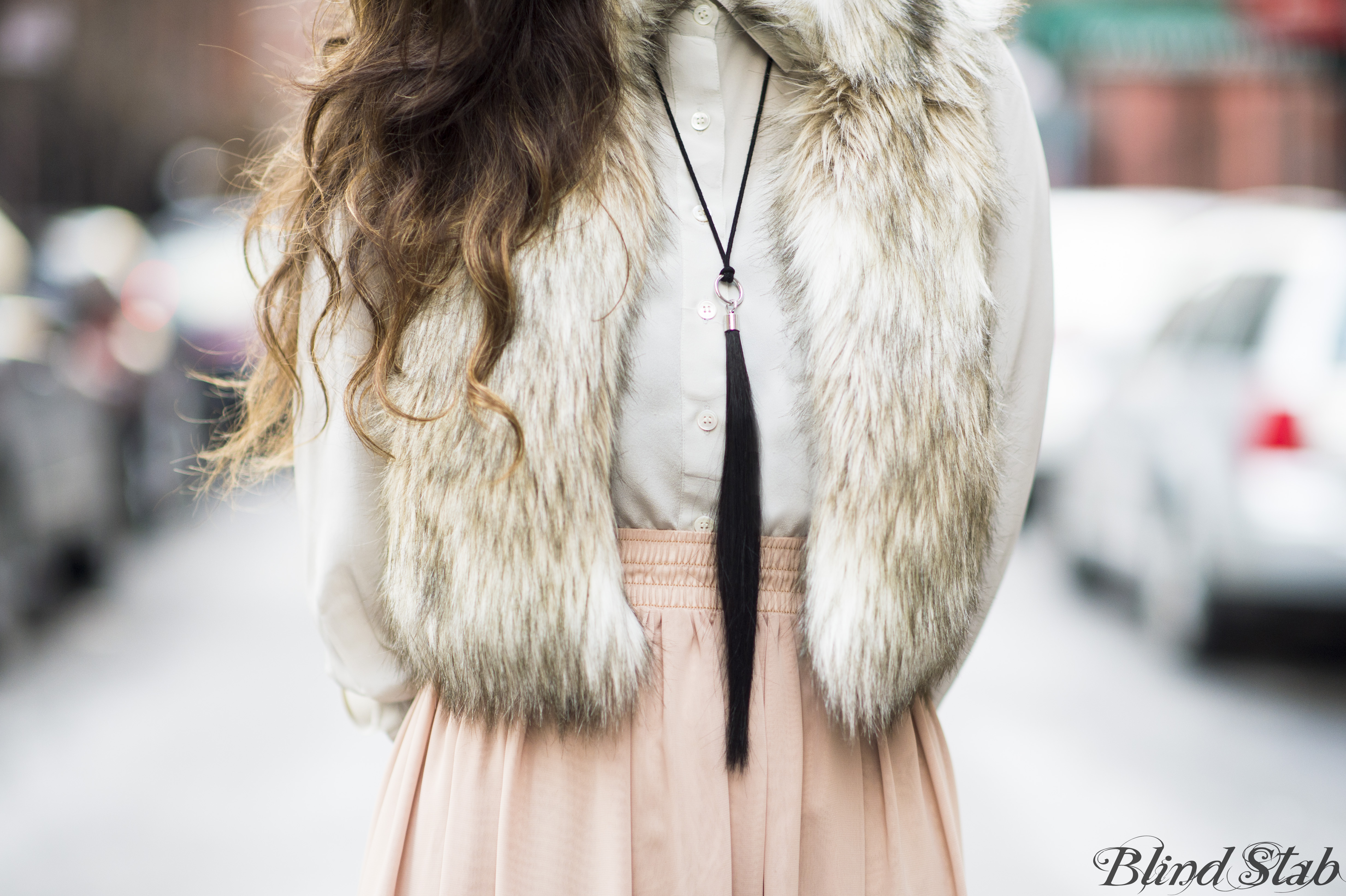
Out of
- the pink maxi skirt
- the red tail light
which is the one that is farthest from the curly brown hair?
the red tail light

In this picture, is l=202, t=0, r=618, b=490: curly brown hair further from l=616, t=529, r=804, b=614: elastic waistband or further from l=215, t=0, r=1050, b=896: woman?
l=616, t=529, r=804, b=614: elastic waistband

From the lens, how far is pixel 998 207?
166 cm

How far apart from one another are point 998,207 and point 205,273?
36.0ft

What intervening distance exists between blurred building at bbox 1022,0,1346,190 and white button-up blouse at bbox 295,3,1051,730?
60.4ft

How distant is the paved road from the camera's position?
4059 millimetres

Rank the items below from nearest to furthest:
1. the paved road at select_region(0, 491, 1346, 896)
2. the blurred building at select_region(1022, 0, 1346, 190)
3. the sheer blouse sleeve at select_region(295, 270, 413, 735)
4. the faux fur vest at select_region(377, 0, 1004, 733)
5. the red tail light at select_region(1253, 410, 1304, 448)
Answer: the faux fur vest at select_region(377, 0, 1004, 733)
the sheer blouse sleeve at select_region(295, 270, 413, 735)
the paved road at select_region(0, 491, 1346, 896)
the red tail light at select_region(1253, 410, 1304, 448)
the blurred building at select_region(1022, 0, 1346, 190)

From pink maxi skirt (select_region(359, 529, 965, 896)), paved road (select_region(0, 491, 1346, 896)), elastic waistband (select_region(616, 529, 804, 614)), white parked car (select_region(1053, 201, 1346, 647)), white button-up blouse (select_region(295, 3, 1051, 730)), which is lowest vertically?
paved road (select_region(0, 491, 1346, 896))

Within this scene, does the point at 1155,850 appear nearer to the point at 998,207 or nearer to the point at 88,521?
the point at 998,207

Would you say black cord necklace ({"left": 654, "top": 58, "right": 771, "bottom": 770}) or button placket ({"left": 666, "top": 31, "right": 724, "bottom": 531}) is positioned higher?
button placket ({"left": 666, "top": 31, "right": 724, "bottom": 531})

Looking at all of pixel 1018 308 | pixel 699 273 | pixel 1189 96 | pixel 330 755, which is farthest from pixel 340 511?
pixel 1189 96

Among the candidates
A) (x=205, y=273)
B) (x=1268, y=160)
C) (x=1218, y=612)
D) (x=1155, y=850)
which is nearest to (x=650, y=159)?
(x=1155, y=850)

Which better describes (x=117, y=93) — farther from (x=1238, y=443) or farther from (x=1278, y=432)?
(x=1278, y=432)

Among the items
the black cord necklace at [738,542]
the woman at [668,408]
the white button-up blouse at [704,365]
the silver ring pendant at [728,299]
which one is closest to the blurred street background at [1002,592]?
the woman at [668,408]

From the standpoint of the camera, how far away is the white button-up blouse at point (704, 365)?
5.16 ft
